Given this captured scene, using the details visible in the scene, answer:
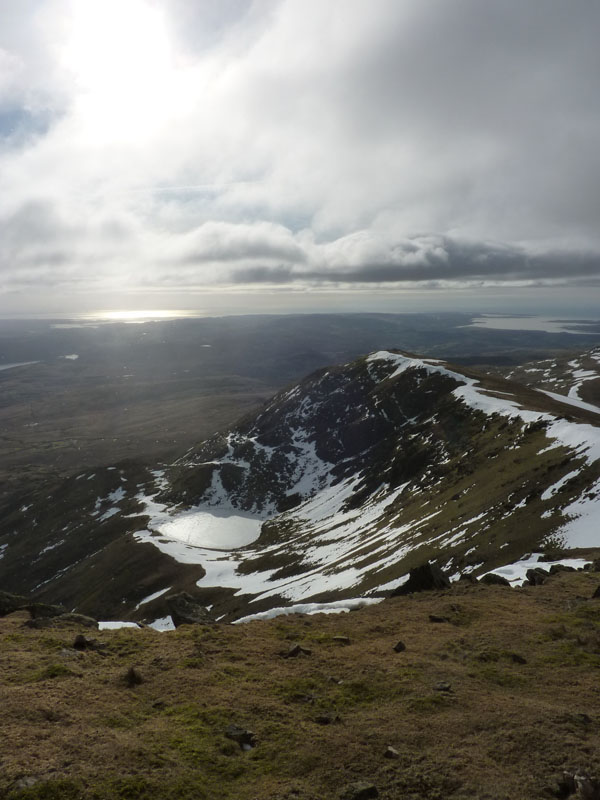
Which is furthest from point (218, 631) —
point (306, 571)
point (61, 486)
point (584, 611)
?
point (61, 486)

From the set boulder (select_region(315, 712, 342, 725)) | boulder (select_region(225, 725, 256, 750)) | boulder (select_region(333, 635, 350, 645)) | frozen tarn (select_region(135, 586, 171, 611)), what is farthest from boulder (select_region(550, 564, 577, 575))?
frozen tarn (select_region(135, 586, 171, 611))

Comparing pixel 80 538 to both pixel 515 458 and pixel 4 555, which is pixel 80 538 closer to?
pixel 4 555

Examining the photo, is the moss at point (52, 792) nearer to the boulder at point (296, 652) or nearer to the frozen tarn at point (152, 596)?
the boulder at point (296, 652)

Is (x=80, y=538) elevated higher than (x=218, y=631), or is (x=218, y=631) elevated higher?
(x=218, y=631)

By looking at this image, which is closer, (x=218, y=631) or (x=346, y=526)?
(x=218, y=631)

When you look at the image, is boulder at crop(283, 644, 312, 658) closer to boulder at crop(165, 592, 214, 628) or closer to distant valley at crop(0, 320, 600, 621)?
boulder at crop(165, 592, 214, 628)

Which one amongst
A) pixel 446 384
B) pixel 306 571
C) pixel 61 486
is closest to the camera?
pixel 306 571

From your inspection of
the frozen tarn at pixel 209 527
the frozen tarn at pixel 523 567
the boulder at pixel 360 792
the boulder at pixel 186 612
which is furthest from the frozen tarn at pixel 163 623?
the boulder at pixel 360 792
